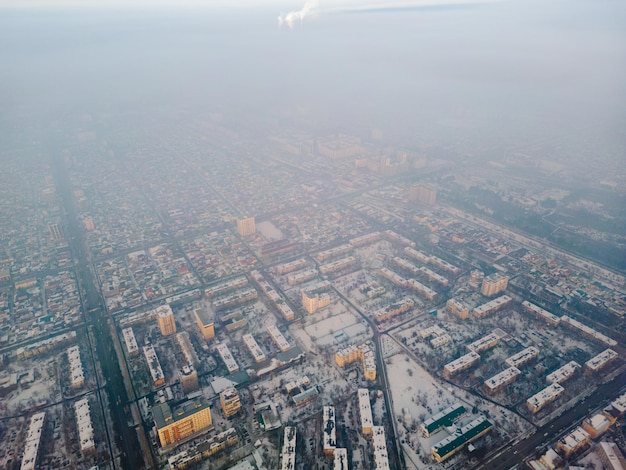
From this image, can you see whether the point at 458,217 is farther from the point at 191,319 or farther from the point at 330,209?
the point at 191,319

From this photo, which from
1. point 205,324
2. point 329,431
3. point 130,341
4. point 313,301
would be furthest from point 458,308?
point 130,341

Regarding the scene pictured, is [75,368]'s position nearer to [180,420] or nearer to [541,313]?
[180,420]

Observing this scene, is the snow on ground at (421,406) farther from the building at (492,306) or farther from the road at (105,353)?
the road at (105,353)

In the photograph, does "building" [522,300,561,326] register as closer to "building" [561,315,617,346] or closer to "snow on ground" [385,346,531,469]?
"building" [561,315,617,346]

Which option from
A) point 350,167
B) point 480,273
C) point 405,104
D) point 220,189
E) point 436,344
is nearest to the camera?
point 436,344

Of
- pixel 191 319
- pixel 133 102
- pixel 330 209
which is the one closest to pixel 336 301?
pixel 191 319
